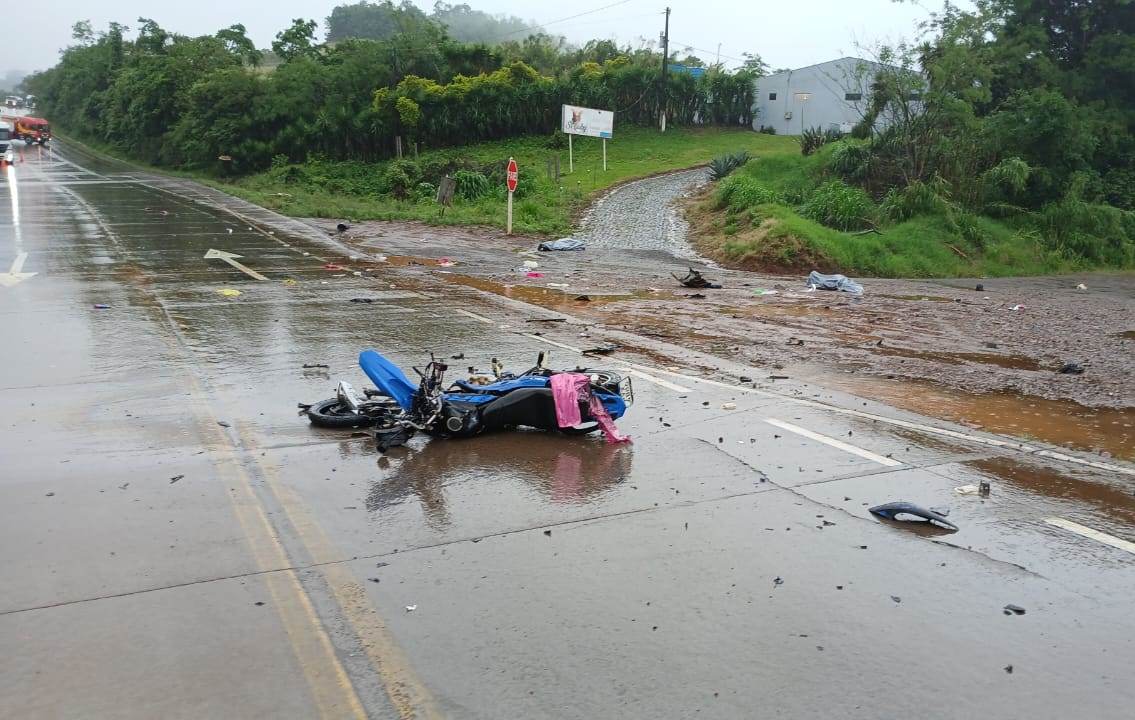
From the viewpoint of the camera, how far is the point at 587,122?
3822 centimetres

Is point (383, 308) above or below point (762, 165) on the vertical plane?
below

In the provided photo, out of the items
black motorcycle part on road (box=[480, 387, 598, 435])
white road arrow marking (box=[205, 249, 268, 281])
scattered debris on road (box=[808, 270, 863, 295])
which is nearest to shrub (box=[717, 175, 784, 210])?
scattered debris on road (box=[808, 270, 863, 295])

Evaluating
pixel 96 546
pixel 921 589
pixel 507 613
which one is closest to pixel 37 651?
pixel 96 546

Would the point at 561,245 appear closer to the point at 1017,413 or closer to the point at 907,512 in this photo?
the point at 1017,413

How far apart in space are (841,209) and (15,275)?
21.2 metres

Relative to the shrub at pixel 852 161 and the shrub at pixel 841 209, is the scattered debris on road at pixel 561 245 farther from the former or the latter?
the shrub at pixel 852 161

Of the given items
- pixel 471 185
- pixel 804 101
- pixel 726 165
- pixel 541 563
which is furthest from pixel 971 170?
pixel 541 563

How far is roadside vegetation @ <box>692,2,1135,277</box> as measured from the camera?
25.7 m

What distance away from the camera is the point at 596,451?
7359 millimetres

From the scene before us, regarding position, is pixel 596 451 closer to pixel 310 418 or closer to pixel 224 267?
pixel 310 418

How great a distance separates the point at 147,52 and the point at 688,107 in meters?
41.4

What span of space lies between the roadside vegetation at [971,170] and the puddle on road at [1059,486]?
16.0 meters

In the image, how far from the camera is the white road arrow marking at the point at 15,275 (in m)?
15.1

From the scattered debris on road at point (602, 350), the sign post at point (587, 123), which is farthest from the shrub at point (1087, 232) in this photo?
the scattered debris on road at point (602, 350)
